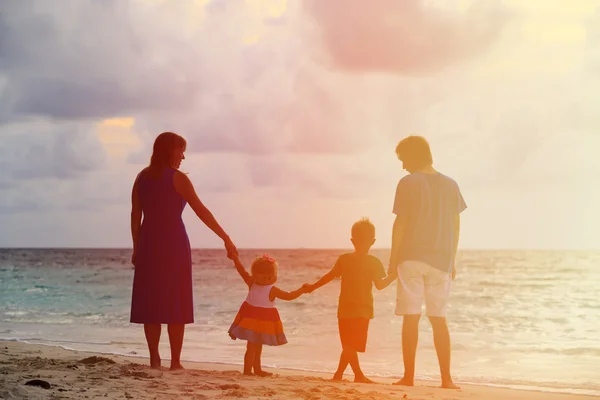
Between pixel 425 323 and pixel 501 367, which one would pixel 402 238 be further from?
pixel 425 323

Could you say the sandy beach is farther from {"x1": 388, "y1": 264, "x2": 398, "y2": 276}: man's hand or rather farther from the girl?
{"x1": 388, "y1": 264, "x2": 398, "y2": 276}: man's hand

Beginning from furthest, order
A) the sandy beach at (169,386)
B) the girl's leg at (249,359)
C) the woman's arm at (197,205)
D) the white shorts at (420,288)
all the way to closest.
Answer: the girl's leg at (249,359) < the woman's arm at (197,205) < the white shorts at (420,288) < the sandy beach at (169,386)

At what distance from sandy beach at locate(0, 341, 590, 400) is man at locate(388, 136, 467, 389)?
47 cm

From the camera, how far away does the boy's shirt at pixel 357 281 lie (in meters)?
6.30

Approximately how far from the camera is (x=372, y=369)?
28.0 ft

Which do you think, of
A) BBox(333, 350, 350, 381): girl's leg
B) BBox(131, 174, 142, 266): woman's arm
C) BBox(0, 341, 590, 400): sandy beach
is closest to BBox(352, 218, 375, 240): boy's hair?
BBox(333, 350, 350, 381): girl's leg

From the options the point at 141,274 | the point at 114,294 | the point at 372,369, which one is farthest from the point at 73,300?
the point at 141,274

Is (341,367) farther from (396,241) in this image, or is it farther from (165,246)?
(165,246)

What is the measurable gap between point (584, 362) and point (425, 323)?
5.05m

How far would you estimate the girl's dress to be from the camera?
620 cm

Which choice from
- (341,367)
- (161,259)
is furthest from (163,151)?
(341,367)

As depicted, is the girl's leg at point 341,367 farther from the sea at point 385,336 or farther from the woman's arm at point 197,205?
the sea at point 385,336

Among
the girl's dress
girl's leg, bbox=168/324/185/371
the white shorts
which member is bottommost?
girl's leg, bbox=168/324/185/371

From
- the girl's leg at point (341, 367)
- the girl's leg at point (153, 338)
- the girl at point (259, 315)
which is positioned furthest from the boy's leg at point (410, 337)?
the girl's leg at point (153, 338)
